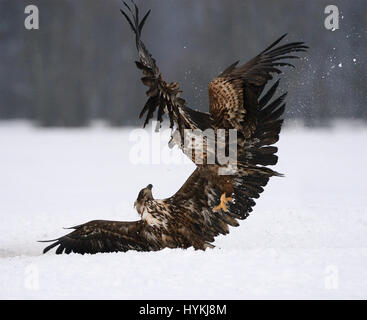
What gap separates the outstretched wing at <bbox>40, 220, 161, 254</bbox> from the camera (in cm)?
611

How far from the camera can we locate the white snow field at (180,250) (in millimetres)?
4957

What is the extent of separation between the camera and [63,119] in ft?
74.6

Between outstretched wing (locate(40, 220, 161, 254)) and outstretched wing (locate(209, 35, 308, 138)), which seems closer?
outstretched wing (locate(209, 35, 308, 138))

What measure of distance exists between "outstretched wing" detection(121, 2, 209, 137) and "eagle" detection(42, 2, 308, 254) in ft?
0.05

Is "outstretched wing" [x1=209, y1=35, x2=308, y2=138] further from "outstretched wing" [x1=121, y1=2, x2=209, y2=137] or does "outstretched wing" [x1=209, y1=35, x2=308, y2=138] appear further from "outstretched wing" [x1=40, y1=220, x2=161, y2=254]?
"outstretched wing" [x1=40, y1=220, x2=161, y2=254]

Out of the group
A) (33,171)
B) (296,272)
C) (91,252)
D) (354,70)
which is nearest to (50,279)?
(91,252)

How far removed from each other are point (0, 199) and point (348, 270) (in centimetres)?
859

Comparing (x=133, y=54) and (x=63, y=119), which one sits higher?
(x=133, y=54)

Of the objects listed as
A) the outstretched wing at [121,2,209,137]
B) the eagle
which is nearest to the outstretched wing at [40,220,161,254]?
the eagle

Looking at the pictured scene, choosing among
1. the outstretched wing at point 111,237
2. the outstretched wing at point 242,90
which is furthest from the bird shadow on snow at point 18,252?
the outstretched wing at point 242,90

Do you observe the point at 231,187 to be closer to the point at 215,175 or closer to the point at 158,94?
the point at 215,175
